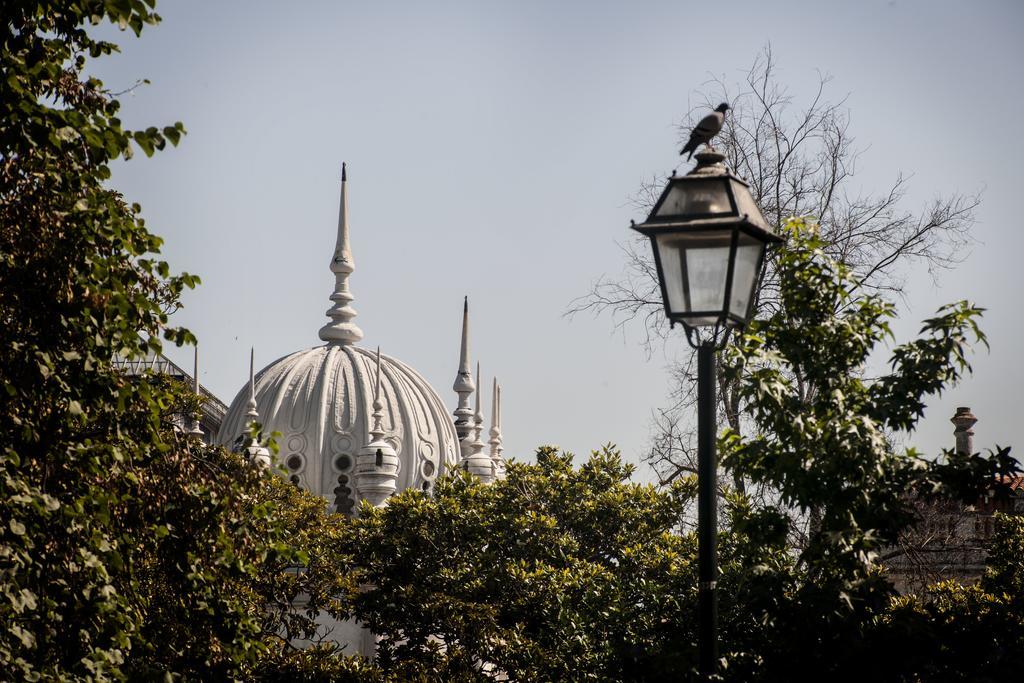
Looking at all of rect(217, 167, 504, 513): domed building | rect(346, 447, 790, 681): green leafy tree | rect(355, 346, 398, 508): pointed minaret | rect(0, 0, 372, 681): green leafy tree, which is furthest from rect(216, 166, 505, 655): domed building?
rect(0, 0, 372, 681): green leafy tree

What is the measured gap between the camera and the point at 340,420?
67.3m

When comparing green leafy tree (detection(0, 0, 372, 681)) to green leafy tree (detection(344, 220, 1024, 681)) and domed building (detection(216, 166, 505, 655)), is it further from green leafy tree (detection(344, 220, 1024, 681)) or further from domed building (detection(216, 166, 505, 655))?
domed building (detection(216, 166, 505, 655))

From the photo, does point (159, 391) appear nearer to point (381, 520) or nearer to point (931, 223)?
point (931, 223)

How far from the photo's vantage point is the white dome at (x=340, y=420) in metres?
66.7

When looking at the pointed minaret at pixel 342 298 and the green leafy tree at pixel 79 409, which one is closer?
the green leafy tree at pixel 79 409

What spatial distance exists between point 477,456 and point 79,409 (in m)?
54.9

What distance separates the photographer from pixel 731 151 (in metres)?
26.2

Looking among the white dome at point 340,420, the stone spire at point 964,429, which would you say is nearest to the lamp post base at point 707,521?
the stone spire at point 964,429

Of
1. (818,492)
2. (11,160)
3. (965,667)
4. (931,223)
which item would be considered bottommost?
(965,667)

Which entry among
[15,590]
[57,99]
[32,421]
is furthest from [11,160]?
[15,590]

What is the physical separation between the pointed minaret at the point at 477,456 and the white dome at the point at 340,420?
1717 millimetres

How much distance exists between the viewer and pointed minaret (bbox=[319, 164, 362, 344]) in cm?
7300

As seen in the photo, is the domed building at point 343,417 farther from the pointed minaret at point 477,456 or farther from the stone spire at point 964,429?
the stone spire at point 964,429

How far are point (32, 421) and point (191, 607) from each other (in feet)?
7.83
